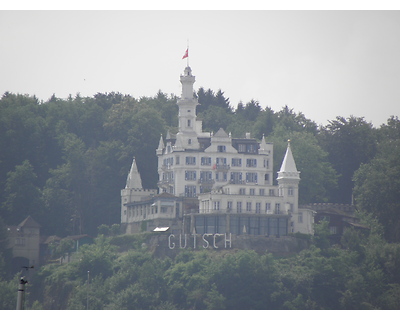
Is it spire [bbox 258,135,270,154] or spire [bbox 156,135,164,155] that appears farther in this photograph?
spire [bbox 156,135,164,155]

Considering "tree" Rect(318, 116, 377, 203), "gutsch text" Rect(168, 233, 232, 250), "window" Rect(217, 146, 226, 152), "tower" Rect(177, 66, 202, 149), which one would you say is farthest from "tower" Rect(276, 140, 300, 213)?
"tree" Rect(318, 116, 377, 203)

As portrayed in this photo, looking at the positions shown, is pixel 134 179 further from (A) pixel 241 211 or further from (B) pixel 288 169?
(B) pixel 288 169

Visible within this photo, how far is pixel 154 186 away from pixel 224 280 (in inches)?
1062

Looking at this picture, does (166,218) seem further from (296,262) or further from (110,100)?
(110,100)

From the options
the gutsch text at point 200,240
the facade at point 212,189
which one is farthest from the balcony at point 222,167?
the gutsch text at point 200,240

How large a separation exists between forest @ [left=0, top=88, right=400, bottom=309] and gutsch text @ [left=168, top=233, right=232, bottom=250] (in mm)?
1783

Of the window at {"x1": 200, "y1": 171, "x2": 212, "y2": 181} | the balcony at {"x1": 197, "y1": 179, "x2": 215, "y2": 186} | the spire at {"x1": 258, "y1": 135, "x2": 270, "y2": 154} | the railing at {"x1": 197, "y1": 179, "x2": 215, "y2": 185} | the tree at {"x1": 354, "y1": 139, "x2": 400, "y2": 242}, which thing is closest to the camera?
the balcony at {"x1": 197, "y1": 179, "x2": 215, "y2": 186}

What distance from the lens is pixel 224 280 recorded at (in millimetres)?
138250

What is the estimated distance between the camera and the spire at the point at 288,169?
149500 mm

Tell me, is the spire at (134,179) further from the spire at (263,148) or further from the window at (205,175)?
the spire at (263,148)

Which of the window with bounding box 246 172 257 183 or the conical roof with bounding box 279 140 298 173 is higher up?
the conical roof with bounding box 279 140 298 173

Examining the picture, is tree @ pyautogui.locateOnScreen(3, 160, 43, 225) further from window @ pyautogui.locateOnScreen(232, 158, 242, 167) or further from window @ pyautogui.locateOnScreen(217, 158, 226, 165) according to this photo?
window @ pyautogui.locateOnScreen(232, 158, 242, 167)

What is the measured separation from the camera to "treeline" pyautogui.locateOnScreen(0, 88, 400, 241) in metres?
159

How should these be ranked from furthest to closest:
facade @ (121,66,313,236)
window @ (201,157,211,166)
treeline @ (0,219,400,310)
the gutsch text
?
window @ (201,157,211,166) < facade @ (121,66,313,236) < the gutsch text < treeline @ (0,219,400,310)
